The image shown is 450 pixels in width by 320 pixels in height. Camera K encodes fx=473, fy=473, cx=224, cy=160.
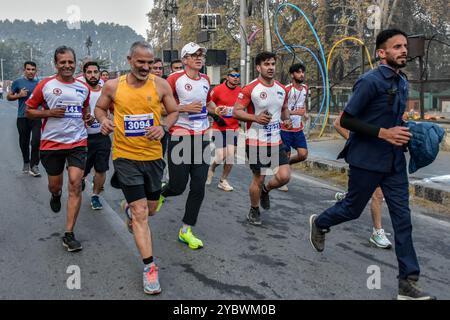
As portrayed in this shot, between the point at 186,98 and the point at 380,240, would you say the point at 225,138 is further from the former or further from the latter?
the point at 380,240

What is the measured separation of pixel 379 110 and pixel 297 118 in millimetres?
3474

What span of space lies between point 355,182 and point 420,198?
11.2 feet

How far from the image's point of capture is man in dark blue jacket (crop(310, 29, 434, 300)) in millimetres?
3396

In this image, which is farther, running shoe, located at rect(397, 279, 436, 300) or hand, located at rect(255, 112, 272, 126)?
hand, located at rect(255, 112, 272, 126)

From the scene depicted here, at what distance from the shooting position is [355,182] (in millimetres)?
3719

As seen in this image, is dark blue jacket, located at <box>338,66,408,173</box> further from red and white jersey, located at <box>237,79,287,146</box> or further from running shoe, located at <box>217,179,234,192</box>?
running shoe, located at <box>217,179,234,192</box>

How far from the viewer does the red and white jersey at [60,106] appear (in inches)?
186

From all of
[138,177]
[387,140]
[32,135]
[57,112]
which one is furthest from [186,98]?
[32,135]

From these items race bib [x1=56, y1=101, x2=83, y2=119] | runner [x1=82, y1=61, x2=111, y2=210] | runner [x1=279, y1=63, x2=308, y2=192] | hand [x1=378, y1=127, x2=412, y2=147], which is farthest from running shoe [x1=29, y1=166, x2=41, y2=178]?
hand [x1=378, y1=127, x2=412, y2=147]

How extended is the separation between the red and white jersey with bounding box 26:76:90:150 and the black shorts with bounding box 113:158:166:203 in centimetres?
114

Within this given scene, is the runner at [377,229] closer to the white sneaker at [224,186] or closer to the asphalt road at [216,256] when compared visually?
the asphalt road at [216,256]

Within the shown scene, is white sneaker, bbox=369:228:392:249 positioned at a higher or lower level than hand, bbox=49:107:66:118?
lower

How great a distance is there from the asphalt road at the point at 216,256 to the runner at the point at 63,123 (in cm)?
52
